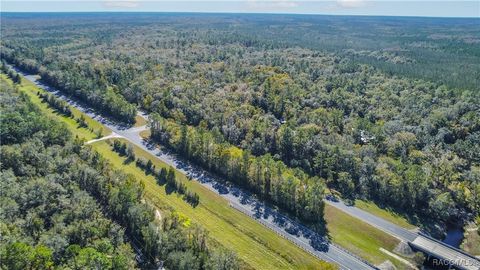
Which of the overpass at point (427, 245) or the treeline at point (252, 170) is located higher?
the treeline at point (252, 170)

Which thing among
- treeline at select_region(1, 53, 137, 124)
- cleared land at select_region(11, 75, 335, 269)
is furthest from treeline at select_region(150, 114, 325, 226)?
treeline at select_region(1, 53, 137, 124)

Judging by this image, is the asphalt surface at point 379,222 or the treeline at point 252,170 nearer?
the asphalt surface at point 379,222

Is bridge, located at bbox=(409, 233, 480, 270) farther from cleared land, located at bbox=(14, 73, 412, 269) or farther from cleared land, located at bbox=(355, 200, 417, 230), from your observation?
cleared land, located at bbox=(355, 200, 417, 230)

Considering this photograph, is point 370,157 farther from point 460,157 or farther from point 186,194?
point 186,194

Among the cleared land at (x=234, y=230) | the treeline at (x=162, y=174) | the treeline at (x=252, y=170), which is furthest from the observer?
the treeline at (x=162, y=174)

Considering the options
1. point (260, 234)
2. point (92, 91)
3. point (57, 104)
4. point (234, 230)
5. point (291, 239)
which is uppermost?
point (92, 91)

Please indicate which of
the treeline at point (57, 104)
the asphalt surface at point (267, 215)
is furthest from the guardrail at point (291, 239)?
the treeline at point (57, 104)

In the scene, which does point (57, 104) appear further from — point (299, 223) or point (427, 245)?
point (427, 245)

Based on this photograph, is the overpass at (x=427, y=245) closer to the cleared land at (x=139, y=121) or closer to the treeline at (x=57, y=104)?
the cleared land at (x=139, y=121)

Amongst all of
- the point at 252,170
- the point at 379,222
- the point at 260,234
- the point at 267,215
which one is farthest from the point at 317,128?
the point at 260,234
